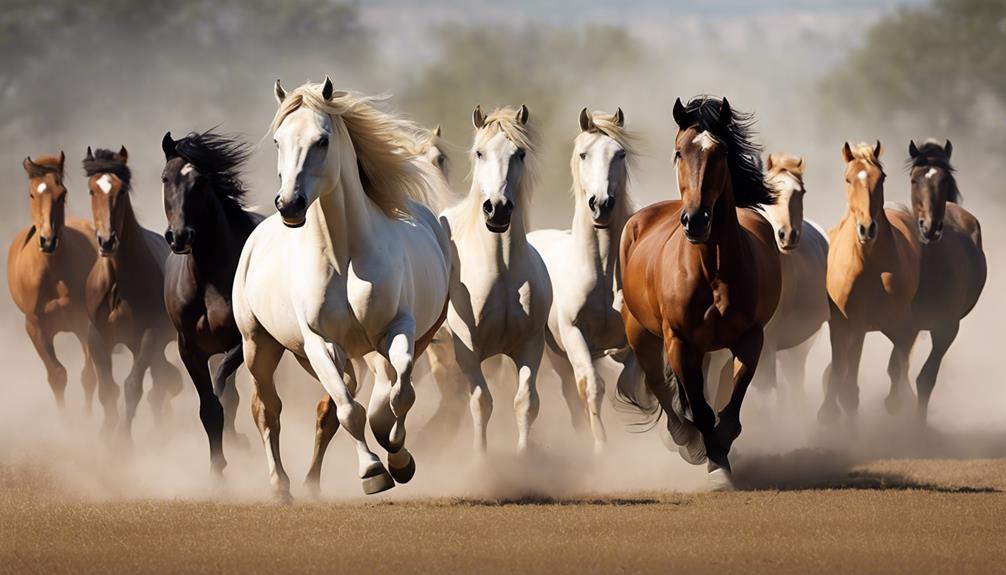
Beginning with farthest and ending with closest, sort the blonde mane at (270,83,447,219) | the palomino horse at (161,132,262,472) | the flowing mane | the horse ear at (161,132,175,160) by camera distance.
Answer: the flowing mane < the horse ear at (161,132,175,160) < the palomino horse at (161,132,262,472) < the blonde mane at (270,83,447,219)

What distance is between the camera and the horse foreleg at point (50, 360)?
14820 mm

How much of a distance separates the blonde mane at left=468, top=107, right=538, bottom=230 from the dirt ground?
7.81ft

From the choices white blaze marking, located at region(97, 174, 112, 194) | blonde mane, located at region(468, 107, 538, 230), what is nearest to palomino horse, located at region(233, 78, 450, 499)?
blonde mane, located at region(468, 107, 538, 230)

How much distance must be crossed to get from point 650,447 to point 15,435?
227 inches

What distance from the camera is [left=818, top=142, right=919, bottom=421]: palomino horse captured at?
14.3m

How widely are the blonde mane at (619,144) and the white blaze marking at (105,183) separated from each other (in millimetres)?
3701

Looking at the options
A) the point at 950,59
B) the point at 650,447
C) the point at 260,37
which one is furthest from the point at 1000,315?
the point at 260,37

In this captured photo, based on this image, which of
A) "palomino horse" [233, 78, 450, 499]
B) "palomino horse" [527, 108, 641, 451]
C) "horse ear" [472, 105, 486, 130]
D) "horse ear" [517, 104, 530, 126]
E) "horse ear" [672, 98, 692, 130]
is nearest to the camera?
"palomino horse" [233, 78, 450, 499]

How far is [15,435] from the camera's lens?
49.2ft

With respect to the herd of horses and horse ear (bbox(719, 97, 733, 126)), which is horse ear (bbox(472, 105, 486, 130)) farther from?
horse ear (bbox(719, 97, 733, 126))

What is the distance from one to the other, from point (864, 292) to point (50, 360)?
6796 millimetres

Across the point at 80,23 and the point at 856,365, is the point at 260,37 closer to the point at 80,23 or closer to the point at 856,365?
the point at 80,23

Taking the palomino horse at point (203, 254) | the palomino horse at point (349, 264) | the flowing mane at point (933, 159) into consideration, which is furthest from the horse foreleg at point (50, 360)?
the flowing mane at point (933, 159)

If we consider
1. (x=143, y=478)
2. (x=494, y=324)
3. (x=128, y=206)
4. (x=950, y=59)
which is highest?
(x=950, y=59)
